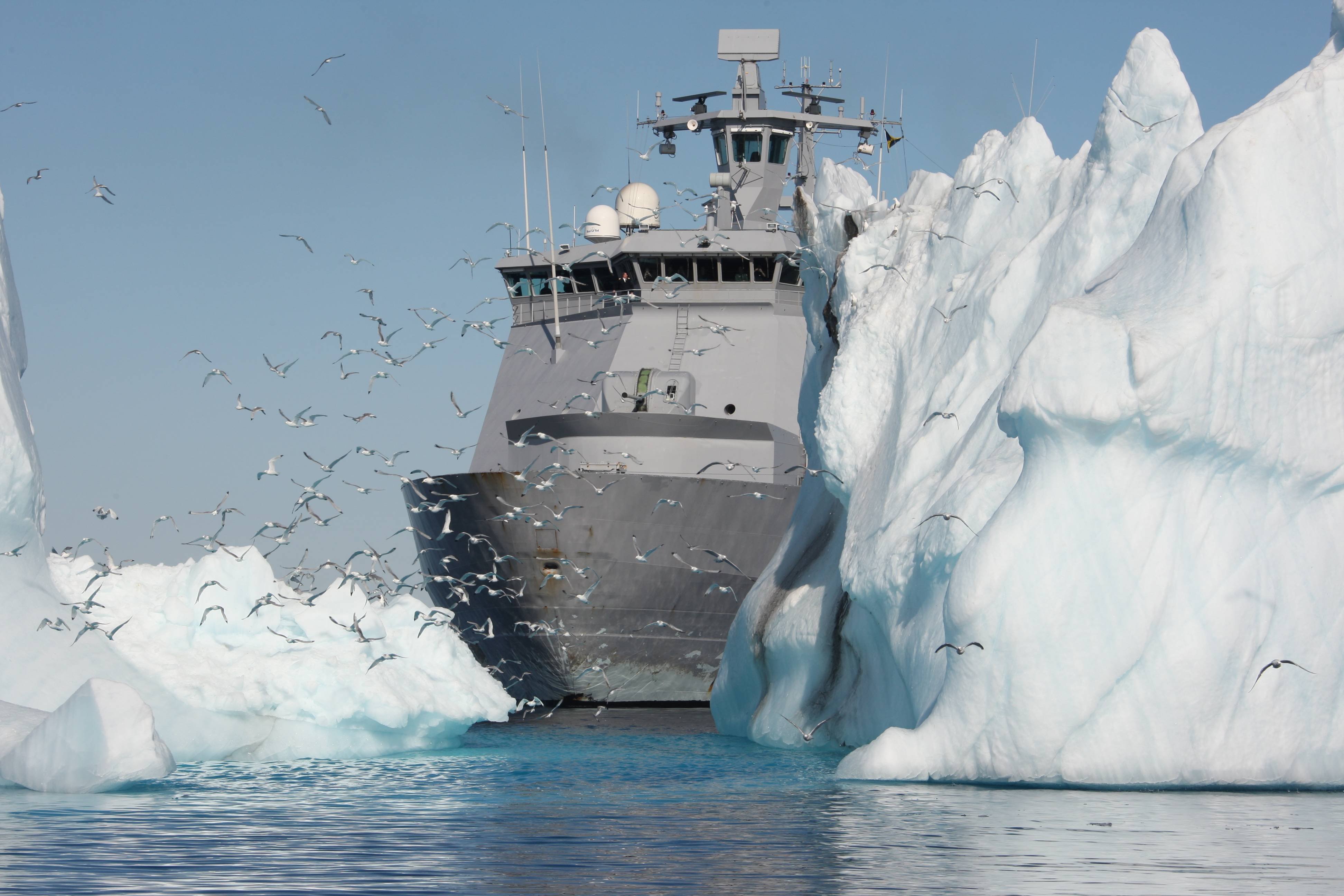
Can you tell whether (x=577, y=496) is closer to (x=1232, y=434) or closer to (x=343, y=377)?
(x=343, y=377)

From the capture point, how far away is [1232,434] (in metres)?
15.3

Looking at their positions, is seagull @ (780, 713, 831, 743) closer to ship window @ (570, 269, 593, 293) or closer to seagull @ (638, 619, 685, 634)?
seagull @ (638, 619, 685, 634)

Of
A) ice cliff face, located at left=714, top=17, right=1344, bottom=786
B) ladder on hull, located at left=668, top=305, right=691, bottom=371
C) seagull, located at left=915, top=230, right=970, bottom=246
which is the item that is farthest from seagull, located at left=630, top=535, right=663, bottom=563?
ice cliff face, located at left=714, top=17, right=1344, bottom=786

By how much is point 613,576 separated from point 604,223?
517 inches

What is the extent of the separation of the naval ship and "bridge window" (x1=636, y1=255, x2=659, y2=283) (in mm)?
67

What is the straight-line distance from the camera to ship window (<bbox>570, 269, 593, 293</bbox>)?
42.4 m

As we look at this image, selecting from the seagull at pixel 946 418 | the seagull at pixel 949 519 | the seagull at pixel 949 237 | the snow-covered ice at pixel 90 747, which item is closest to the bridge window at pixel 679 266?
the seagull at pixel 949 237

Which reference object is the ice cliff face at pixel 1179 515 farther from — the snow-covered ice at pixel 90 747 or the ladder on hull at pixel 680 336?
the ladder on hull at pixel 680 336

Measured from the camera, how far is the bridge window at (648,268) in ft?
132

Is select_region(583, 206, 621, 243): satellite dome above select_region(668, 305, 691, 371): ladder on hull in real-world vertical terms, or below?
above

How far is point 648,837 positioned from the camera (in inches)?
491

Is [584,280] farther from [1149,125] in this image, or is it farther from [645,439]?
[1149,125]

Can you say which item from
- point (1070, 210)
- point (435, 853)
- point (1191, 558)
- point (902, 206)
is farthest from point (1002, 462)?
point (435, 853)

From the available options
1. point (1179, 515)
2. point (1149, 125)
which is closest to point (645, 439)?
point (1149, 125)
